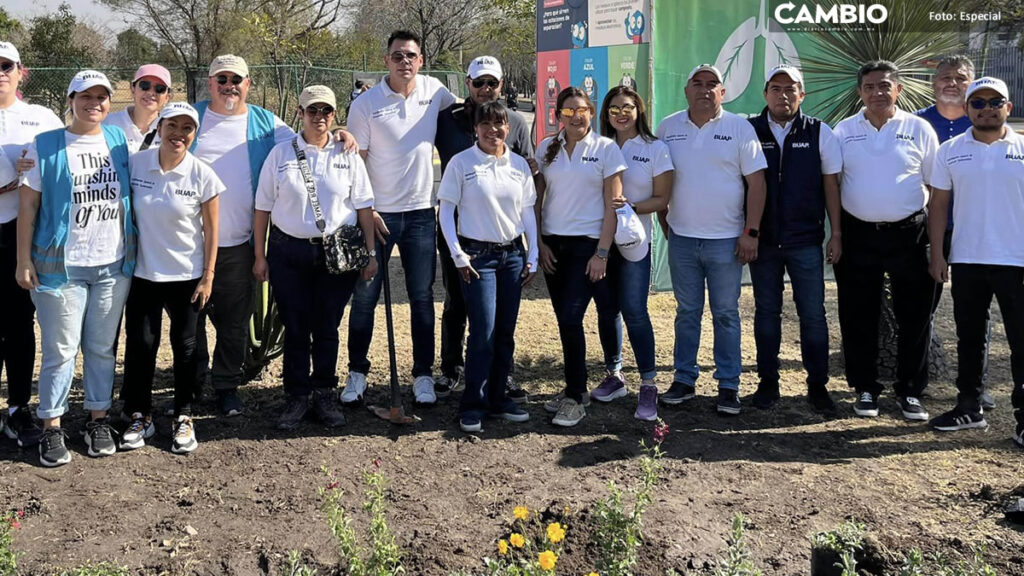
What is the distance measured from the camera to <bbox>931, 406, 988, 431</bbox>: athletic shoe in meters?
5.29

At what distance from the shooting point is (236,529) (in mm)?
4000

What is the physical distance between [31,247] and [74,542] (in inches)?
60.3

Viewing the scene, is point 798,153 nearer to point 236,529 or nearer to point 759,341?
point 759,341

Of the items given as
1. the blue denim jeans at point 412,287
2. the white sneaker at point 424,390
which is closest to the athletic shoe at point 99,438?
the blue denim jeans at point 412,287

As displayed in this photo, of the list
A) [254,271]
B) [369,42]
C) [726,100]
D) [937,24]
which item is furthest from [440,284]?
[369,42]

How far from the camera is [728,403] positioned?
5.48 metres

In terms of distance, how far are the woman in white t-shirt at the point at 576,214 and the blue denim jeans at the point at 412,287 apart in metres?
0.74

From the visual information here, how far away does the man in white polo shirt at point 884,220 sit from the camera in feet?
16.9

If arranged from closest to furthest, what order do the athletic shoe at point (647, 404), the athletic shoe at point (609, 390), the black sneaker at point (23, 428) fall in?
1. the black sneaker at point (23, 428)
2. the athletic shoe at point (647, 404)
3. the athletic shoe at point (609, 390)

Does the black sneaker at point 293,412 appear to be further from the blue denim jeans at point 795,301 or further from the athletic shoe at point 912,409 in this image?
the athletic shoe at point 912,409

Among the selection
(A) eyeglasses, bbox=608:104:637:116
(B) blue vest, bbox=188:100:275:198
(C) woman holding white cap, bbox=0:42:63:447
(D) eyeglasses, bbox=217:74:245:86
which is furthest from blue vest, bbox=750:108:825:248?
(C) woman holding white cap, bbox=0:42:63:447

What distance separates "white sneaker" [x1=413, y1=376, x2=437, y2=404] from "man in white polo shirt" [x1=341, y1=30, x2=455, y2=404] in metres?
0.40

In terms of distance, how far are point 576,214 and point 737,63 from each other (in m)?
4.07

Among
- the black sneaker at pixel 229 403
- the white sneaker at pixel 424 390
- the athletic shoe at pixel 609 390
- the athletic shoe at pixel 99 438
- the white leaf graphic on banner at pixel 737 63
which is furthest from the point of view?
the white leaf graphic on banner at pixel 737 63
